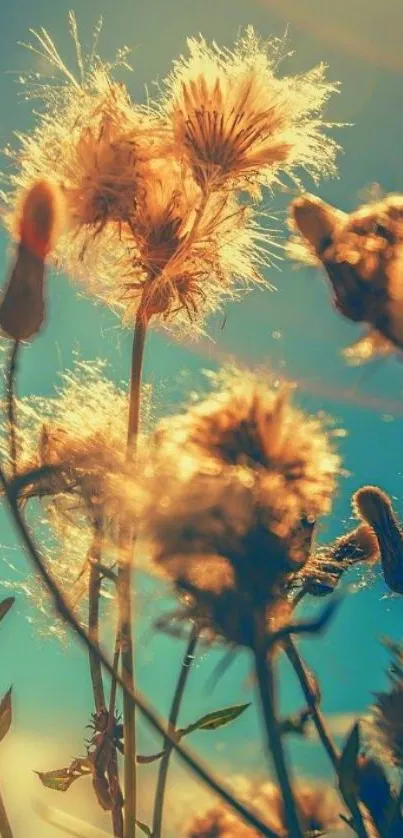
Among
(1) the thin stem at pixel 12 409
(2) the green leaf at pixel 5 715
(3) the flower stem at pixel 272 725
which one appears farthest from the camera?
(2) the green leaf at pixel 5 715

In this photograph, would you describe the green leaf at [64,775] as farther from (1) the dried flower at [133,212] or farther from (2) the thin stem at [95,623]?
(1) the dried flower at [133,212]

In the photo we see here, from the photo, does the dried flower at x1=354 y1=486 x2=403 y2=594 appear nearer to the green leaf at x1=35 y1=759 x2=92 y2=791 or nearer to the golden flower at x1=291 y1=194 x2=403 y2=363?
the golden flower at x1=291 y1=194 x2=403 y2=363

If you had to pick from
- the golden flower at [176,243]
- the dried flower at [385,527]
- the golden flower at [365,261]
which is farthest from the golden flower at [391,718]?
the golden flower at [176,243]

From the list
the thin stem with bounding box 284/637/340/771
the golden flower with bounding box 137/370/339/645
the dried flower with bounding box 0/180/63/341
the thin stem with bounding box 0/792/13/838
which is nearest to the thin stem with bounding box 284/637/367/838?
the thin stem with bounding box 284/637/340/771

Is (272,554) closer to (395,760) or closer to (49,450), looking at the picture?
(395,760)

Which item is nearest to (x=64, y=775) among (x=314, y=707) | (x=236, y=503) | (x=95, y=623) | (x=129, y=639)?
(x=95, y=623)

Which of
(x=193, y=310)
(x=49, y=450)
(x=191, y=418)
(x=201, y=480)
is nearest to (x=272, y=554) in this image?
(x=201, y=480)
